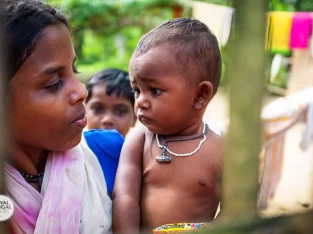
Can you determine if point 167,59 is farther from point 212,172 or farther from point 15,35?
point 15,35

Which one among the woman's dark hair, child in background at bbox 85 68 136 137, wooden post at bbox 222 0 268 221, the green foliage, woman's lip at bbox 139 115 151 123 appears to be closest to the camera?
wooden post at bbox 222 0 268 221

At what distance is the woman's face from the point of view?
1320 millimetres

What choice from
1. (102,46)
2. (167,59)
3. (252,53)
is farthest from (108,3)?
(252,53)

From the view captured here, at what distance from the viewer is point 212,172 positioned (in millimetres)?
1612

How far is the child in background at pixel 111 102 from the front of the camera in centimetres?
297

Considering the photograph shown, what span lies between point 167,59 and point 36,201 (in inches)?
22.8

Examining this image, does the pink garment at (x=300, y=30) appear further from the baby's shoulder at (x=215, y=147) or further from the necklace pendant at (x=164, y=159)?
the necklace pendant at (x=164, y=159)

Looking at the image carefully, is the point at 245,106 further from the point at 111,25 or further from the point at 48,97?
the point at 111,25

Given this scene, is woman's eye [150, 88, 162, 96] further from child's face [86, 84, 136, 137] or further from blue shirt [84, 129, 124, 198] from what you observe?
child's face [86, 84, 136, 137]

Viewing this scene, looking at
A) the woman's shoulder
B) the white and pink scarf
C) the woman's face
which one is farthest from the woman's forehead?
the woman's shoulder

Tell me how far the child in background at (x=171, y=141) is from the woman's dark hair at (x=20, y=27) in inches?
15.2

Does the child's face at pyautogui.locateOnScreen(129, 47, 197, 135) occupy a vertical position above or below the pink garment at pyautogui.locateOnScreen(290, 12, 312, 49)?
above

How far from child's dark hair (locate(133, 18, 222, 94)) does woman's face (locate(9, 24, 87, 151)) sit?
0.36 meters

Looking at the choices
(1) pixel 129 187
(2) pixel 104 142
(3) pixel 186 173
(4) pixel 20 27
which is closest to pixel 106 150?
(2) pixel 104 142
